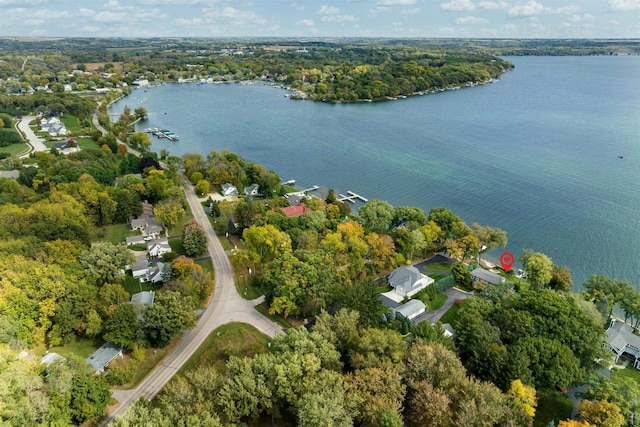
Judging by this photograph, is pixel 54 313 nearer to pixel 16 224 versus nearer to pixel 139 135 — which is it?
pixel 16 224

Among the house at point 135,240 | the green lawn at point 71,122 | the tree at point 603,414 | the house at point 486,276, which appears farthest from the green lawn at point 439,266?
the green lawn at point 71,122

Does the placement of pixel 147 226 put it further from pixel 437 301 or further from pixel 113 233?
pixel 437 301

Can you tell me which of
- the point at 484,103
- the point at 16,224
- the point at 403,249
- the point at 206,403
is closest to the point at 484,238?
the point at 403,249

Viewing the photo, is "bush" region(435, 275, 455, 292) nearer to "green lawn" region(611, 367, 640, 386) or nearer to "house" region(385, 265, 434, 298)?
"house" region(385, 265, 434, 298)

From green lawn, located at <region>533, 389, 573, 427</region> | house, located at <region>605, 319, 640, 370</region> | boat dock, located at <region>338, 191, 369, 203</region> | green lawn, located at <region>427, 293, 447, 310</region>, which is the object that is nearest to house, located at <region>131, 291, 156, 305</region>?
green lawn, located at <region>427, 293, 447, 310</region>

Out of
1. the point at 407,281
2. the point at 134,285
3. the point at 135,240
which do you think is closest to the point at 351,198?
the point at 407,281

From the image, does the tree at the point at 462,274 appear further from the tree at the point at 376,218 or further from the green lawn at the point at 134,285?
the green lawn at the point at 134,285
